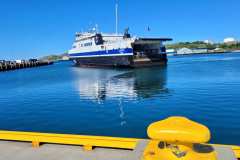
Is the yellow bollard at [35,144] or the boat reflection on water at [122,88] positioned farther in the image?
the boat reflection on water at [122,88]

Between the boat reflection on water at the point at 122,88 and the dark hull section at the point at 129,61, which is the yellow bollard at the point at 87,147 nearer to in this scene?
the boat reflection on water at the point at 122,88

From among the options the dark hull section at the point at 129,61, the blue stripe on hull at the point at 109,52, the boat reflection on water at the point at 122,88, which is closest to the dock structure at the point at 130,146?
the boat reflection on water at the point at 122,88

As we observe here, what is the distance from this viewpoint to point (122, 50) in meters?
44.8

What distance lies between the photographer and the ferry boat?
44.9m

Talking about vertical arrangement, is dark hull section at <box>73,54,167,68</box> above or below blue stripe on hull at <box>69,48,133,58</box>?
below

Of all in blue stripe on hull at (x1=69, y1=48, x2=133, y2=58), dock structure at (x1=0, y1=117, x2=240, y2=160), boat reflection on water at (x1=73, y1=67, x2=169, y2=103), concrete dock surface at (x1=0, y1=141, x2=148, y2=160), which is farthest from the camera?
blue stripe on hull at (x1=69, y1=48, x2=133, y2=58)

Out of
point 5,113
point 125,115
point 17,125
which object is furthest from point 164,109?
point 5,113

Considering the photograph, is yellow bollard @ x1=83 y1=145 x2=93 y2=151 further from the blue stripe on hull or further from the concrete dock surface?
the blue stripe on hull

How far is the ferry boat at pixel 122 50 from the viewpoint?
44906mm

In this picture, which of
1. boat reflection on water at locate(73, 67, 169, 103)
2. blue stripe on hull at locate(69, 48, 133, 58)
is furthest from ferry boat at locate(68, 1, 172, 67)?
boat reflection on water at locate(73, 67, 169, 103)

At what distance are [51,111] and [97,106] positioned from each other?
8.28 ft

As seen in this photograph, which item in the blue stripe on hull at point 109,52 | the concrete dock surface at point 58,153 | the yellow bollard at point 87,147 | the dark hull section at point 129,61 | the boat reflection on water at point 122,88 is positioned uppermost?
the blue stripe on hull at point 109,52

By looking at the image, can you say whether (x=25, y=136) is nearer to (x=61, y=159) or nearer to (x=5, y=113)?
(x=61, y=159)

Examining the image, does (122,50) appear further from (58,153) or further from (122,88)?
(58,153)
